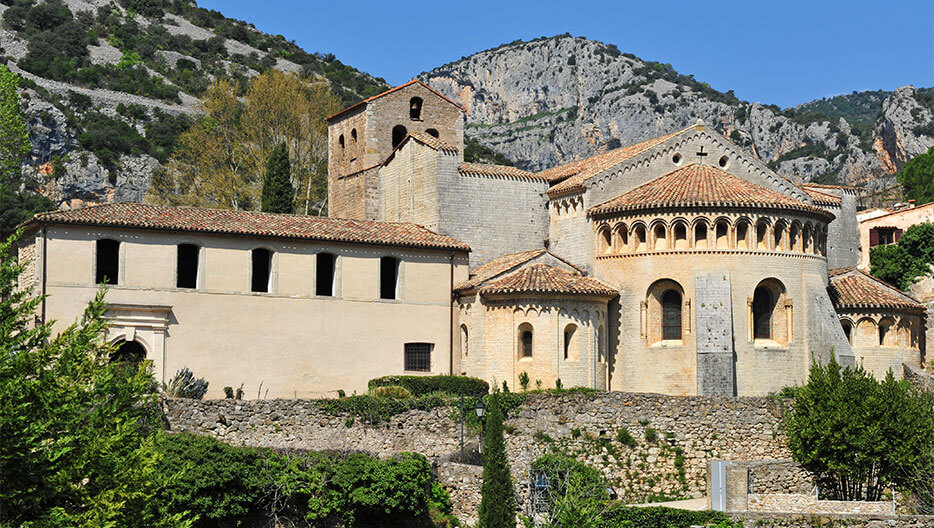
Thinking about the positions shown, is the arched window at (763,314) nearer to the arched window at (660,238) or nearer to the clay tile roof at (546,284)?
the arched window at (660,238)

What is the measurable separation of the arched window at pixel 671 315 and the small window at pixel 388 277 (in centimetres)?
1051

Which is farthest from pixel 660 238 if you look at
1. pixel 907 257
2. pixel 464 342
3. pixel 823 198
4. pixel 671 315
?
pixel 907 257

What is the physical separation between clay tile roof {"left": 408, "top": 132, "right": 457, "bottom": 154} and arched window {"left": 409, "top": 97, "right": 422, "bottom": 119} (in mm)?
4145

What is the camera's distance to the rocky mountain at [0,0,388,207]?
8812 cm

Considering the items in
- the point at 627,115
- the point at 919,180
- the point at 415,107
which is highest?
the point at 627,115

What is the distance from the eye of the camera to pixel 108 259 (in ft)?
132

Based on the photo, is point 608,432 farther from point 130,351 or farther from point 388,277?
point 130,351

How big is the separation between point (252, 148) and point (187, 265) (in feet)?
80.7

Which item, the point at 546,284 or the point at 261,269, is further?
the point at 261,269

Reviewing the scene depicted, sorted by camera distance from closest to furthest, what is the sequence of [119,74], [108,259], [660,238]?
[108,259], [660,238], [119,74]

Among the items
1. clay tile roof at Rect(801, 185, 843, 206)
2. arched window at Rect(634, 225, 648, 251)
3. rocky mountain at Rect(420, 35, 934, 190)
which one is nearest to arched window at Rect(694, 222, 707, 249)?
arched window at Rect(634, 225, 648, 251)

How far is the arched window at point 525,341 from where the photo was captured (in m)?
42.3

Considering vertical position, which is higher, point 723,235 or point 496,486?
point 723,235

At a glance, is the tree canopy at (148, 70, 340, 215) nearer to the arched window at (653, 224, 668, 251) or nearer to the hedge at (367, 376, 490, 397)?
the hedge at (367, 376, 490, 397)
